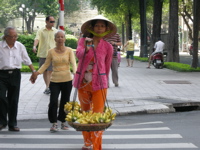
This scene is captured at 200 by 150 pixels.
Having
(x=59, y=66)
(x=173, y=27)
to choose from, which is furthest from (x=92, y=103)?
(x=173, y=27)

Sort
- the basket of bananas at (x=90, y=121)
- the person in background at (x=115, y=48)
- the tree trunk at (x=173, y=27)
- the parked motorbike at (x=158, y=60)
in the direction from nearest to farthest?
the basket of bananas at (x=90, y=121) < the person in background at (x=115, y=48) < the tree trunk at (x=173, y=27) < the parked motorbike at (x=158, y=60)

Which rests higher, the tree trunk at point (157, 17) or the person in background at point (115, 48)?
the tree trunk at point (157, 17)

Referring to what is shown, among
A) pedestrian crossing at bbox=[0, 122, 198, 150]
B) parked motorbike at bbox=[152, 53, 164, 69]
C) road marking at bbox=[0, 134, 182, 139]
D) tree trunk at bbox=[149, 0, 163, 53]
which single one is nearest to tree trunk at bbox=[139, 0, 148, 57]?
tree trunk at bbox=[149, 0, 163, 53]

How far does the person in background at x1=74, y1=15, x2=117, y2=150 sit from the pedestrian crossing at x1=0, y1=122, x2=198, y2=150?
774mm

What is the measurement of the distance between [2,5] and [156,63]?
2519 inches

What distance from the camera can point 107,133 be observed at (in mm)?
8195

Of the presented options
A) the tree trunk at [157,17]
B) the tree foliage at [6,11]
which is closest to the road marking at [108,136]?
the tree trunk at [157,17]

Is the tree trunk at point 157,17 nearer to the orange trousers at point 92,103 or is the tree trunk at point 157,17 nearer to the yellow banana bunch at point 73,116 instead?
the orange trousers at point 92,103

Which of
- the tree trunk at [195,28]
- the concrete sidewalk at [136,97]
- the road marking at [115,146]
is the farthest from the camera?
the tree trunk at [195,28]

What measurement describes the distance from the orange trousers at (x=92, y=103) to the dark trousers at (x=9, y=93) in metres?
2.03

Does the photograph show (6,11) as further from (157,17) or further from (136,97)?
(136,97)

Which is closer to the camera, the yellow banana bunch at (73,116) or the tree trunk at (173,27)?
the yellow banana bunch at (73,116)

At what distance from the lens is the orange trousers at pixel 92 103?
6340 millimetres

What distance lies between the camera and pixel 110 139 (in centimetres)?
765
